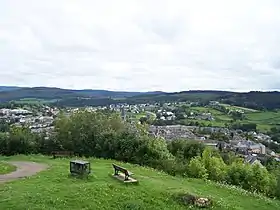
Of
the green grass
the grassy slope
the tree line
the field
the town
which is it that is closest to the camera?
the grassy slope

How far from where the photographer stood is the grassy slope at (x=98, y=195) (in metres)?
17.4

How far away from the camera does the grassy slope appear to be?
17359 millimetres

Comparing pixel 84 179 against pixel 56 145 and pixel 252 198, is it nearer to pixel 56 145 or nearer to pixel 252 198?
pixel 252 198

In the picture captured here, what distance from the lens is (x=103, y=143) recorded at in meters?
40.8

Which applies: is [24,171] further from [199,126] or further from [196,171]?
[199,126]

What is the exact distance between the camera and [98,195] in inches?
739

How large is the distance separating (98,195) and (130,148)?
19137 mm

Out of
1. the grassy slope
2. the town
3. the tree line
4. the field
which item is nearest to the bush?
the tree line

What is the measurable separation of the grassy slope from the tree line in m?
6.98

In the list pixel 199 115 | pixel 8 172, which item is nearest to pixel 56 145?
pixel 8 172

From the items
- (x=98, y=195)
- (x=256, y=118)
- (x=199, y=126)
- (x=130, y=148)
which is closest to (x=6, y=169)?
(x=98, y=195)

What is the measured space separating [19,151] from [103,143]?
942cm

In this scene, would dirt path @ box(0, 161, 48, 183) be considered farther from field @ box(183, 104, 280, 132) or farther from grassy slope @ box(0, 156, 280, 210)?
field @ box(183, 104, 280, 132)

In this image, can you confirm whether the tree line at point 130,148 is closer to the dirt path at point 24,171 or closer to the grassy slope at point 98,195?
the grassy slope at point 98,195
